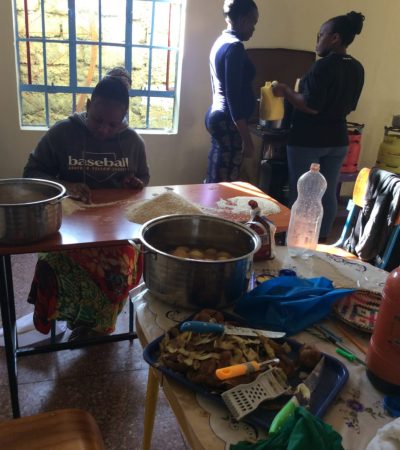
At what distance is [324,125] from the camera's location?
8.55ft

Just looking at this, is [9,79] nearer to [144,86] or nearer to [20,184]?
[144,86]

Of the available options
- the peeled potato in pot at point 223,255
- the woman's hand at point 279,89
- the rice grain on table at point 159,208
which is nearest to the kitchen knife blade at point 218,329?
the peeled potato in pot at point 223,255

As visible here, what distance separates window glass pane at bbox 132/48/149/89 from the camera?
128 inches

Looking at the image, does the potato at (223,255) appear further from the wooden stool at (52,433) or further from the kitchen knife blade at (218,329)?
the wooden stool at (52,433)

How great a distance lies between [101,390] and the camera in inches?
67.9

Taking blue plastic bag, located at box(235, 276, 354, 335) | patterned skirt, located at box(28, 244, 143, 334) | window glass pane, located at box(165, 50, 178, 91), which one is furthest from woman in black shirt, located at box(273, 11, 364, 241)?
blue plastic bag, located at box(235, 276, 354, 335)

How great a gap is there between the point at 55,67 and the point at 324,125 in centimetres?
197

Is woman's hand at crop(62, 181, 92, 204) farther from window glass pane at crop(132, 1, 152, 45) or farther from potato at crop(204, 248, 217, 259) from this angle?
window glass pane at crop(132, 1, 152, 45)

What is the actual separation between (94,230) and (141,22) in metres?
2.30

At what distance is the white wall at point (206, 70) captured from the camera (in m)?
3.14

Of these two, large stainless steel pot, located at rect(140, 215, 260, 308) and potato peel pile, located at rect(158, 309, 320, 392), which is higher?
large stainless steel pot, located at rect(140, 215, 260, 308)

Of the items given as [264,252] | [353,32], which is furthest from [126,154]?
[353,32]

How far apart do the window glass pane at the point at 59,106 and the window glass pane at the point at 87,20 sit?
0.44 metres

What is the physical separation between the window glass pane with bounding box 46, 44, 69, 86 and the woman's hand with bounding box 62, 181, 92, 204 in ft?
5.80
